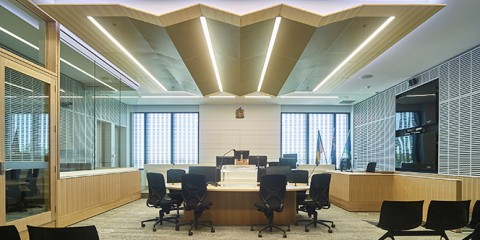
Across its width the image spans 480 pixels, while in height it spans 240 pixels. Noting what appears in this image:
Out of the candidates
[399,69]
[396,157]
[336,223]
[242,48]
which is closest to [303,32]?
[242,48]

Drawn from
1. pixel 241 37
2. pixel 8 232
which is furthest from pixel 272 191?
pixel 8 232

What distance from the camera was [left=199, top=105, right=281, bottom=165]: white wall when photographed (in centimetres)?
1373

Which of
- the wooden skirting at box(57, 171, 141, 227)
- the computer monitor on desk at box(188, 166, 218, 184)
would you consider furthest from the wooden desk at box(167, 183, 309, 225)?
the wooden skirting at box(57, 171, 141, 227)

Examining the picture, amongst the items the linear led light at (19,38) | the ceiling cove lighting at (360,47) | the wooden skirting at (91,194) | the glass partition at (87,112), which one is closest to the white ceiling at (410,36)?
the ceiling cove lighting at (360,47)

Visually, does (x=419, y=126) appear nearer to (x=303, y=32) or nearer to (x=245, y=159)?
(x=245, y=159)

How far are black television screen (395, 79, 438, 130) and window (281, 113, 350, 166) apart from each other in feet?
15.2

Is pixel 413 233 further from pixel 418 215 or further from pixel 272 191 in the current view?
pixel 272 191

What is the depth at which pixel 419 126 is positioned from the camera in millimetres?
8469

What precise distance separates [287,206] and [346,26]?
3397 millimetres

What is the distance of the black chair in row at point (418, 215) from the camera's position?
3873 mm

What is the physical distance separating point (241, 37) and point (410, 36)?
3.15 metres

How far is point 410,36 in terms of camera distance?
19.2 feet

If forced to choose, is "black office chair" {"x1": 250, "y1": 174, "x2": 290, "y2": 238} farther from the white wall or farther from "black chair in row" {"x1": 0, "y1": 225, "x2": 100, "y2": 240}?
the white wall

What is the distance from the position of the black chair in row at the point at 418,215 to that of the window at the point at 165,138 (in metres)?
10.9
